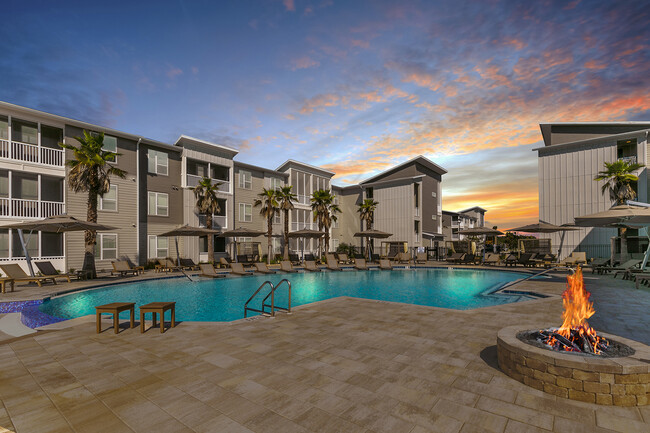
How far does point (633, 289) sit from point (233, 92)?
18.3m

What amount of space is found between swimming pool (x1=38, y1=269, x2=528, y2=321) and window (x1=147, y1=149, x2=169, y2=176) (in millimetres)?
9722

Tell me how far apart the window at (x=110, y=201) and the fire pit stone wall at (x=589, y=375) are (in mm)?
23476

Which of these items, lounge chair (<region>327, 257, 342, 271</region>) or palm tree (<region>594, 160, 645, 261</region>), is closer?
palm tree (<region>594, 160, 645, 261</region>)

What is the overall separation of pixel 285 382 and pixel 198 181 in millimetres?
23341

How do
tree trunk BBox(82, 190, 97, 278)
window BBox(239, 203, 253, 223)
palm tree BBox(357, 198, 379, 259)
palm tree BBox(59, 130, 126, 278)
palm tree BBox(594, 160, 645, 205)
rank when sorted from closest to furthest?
1. palm tree BBox(59, 130, 126, 278)
2. tree trunk BBox(82, 190, 97, 278)
3. palm tree BBox(594, 160, 645, 205)
4. window BBox(239, 203, 253, 223)
5. palm tree BBox(357, 198, 379, 259)

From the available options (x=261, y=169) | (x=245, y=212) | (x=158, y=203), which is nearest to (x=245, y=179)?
(x=261, y=169)

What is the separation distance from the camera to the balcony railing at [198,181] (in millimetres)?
24422

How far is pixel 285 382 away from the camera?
405 cm

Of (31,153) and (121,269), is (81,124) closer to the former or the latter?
(31,153)

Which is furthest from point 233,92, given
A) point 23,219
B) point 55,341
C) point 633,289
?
point 633,289

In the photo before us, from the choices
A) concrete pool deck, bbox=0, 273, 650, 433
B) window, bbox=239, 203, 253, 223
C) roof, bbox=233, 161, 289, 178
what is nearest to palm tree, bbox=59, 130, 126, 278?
concrete pool deck, bbox=0, 273, 650, 433

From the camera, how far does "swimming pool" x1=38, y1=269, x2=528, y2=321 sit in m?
10.5

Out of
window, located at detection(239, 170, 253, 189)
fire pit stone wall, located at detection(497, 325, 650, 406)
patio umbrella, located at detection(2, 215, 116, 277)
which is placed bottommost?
fire pit stone wall, located at detection(497, 325, 650, 406)

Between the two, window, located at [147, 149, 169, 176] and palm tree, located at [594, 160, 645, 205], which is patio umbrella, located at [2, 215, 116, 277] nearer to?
window, located at [147, 149, 169, 176]
